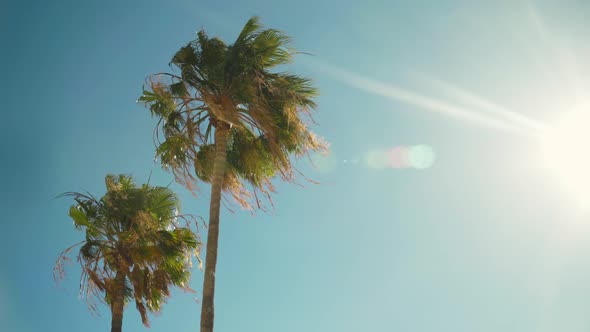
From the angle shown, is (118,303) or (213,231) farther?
(118,303)

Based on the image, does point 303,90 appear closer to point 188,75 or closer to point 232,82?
point 232,82

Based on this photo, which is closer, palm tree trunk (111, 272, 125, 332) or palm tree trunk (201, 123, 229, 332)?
palm tree trunk (201, 123, 229, 332)

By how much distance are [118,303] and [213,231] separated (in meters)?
5.23

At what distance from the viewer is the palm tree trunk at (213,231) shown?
397 inches

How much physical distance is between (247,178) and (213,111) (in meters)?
2.28

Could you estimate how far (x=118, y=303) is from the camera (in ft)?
47.0

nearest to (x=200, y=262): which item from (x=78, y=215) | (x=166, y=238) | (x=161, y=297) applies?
(x=166, y=238)

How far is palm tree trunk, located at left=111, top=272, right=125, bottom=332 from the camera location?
14.2 metres

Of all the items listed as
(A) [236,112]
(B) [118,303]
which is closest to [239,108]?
(A) [236,112]

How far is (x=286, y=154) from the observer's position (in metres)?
12.4

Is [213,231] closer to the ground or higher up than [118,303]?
higher up

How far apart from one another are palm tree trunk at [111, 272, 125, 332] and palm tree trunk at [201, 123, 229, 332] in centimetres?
476

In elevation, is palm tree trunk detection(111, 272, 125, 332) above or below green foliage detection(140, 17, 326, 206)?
below

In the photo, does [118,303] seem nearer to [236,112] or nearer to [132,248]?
[132,248]
